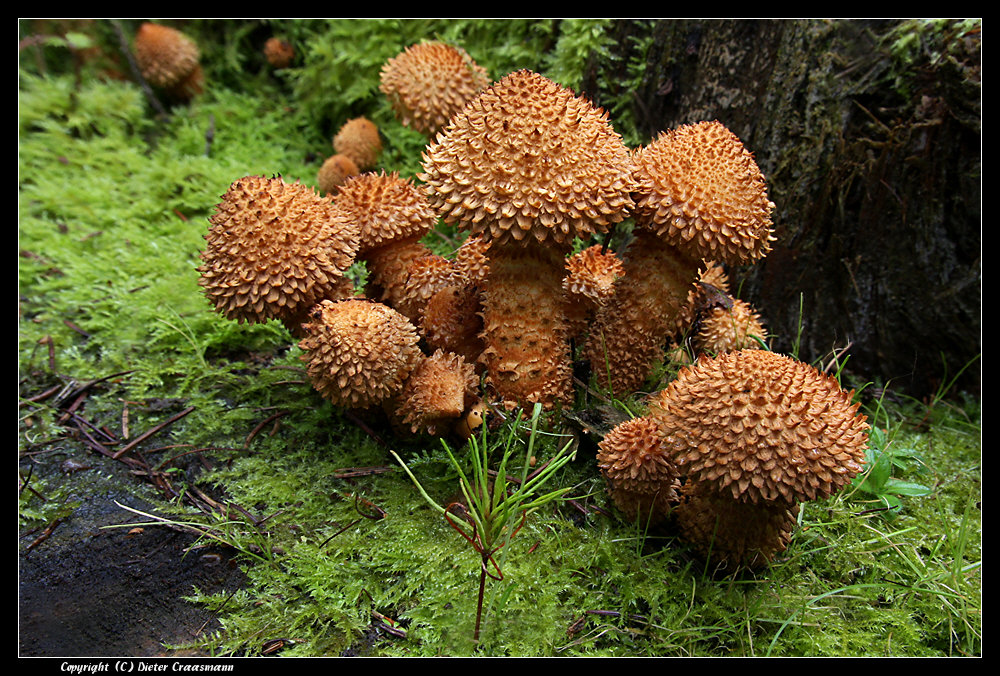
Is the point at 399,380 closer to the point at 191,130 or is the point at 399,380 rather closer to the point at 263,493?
the point at 263,493

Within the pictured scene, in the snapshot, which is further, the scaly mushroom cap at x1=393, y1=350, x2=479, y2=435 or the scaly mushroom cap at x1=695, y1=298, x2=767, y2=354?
the scaly mushroom cap at x1=695, y1=298, x2=767, y2=354

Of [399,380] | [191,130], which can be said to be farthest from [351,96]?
[399,380]

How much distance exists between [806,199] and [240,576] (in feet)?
10.6

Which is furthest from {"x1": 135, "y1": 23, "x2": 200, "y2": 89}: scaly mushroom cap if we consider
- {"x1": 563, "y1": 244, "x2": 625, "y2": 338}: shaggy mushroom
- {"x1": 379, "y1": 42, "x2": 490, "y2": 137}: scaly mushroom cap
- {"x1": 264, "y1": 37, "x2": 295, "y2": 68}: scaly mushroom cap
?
{"x1": 563, "y1": 244, "x2": 625, "y2": 338}: shaggy mushroom

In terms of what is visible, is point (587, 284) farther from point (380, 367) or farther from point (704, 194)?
point (380, 367)

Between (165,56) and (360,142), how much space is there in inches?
80.8

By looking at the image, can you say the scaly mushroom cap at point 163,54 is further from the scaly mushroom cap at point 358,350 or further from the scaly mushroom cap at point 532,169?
the scaly mushroom cap at point 532,169

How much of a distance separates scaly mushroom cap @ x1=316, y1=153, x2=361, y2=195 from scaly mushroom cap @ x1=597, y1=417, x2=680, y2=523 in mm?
2748

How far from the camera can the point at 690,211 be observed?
234cm

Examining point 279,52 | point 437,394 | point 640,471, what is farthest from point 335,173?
point 640,471

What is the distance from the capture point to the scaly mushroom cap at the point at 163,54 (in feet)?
17.5

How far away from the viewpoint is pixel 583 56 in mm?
4184

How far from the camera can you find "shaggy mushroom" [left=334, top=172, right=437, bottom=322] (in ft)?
8.89

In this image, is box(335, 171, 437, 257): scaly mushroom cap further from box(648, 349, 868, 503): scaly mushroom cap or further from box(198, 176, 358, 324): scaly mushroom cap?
box(648, 349, 868, 503): scaly mushroom cap
